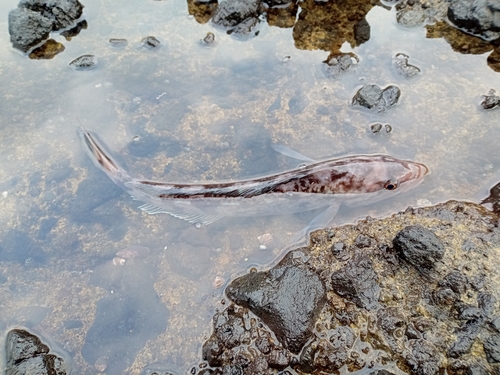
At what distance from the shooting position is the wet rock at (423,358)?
10.4ft

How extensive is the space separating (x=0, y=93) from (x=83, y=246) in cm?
258

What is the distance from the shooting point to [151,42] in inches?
222

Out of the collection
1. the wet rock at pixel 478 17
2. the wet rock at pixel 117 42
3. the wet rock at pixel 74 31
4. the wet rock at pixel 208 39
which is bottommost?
the wet rock at pixel 74 31

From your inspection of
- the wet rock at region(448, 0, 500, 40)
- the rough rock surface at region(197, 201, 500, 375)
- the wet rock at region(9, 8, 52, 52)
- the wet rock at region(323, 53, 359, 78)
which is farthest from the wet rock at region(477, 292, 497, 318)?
the wet rock at region(9, 8, 52, 52)

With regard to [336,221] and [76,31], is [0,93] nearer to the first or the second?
[76,31]

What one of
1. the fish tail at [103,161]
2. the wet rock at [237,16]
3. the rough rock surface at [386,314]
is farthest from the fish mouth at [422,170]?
the fish tail at [103,161]

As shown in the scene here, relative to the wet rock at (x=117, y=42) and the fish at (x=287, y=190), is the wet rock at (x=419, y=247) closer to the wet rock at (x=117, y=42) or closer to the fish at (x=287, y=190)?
the fish at (x=287, y=190)

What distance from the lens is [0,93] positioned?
207 inches

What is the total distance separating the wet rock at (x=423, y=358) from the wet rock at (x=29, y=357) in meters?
2.94

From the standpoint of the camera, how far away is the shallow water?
390 cm

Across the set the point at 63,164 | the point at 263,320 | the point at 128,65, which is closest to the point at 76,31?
the point at 128,65

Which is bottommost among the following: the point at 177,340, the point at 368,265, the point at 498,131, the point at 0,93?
the point at 177,340

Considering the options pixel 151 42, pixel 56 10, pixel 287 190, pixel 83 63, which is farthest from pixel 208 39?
pixel 287 190

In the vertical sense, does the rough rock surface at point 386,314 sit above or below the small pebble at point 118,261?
above
